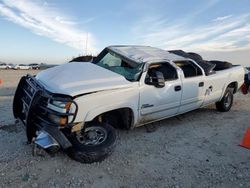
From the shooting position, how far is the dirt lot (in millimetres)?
3420

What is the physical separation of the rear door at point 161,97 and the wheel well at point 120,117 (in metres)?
0.25

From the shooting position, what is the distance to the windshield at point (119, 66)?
4885 mm

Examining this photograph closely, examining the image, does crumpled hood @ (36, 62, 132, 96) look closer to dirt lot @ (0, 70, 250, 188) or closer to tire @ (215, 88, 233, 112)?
dirt lot @ (0, 70, 250, 188)

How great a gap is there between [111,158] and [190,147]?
1466 mm

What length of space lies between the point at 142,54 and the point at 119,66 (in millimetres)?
599

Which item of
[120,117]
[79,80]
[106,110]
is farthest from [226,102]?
[79,80]

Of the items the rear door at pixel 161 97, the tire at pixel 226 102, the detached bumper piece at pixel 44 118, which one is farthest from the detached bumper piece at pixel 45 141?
the tire at pixel 226 102

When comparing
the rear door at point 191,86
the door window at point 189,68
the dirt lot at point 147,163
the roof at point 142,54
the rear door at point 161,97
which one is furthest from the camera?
the door window at point 189,68

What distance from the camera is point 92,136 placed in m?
4.14

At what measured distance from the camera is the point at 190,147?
463 centimetres

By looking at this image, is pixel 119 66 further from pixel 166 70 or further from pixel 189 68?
pixel 189 68

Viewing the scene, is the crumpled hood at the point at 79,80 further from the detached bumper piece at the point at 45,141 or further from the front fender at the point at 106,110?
the detached bumper piece at the point at 45,141

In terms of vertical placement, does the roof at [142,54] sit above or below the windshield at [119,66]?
above

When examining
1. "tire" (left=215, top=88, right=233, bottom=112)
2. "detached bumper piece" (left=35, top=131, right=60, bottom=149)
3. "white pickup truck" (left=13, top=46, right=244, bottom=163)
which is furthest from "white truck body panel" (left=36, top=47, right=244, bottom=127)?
"tire" (left=215, top=88, right=233, bottom=112)
